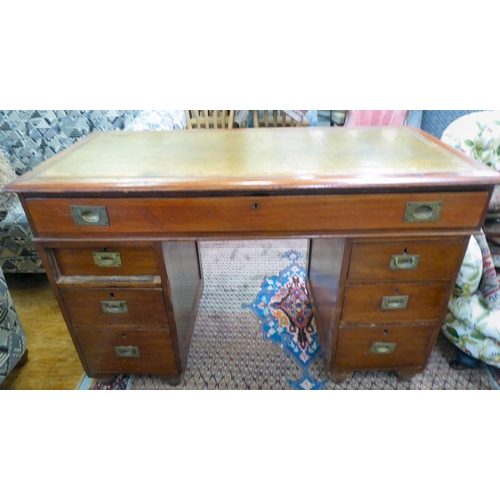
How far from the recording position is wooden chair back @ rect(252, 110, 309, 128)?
255 centimetres

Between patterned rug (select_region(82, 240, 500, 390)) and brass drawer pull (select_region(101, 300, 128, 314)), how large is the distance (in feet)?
1.29

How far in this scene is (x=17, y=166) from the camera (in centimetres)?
199

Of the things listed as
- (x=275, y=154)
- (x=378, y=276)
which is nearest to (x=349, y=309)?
(x=378, y=276)

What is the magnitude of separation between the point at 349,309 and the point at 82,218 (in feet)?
2.82

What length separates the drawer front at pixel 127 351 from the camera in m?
1.18

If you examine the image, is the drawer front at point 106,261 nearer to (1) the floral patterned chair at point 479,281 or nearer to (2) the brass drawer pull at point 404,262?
(2) the brass drawer pull at point 404,262

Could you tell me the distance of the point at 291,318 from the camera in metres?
1.64

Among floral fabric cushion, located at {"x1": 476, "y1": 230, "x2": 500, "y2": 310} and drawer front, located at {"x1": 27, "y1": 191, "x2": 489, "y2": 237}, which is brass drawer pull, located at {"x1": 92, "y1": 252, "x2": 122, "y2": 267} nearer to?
drawer front, located at {"x1": 27, "y1": 191, "x2": 489, "y2": 237}

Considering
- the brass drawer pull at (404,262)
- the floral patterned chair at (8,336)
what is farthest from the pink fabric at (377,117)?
the floral patterned chair at (8,336)

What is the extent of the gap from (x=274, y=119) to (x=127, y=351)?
202 centimetres

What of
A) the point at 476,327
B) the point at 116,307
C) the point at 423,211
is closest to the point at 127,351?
the point at 116,307

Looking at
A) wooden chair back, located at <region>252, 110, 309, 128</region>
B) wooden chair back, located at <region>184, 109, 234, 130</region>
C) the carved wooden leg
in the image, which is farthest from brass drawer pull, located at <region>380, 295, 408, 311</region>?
wooden chair back, located at <region>184, 109, 234, 130</region>

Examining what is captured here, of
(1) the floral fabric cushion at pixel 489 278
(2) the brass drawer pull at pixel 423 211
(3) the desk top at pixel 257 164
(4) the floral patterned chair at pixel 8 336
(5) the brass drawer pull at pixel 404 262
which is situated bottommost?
(4) the floral patterned chair at pixel 8 336
